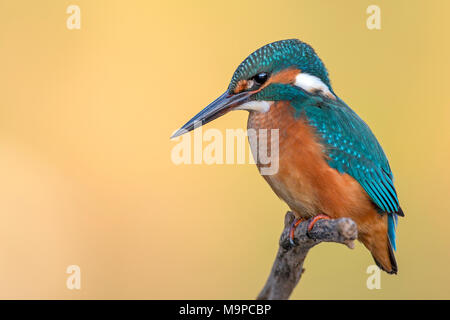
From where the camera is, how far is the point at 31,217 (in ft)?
14.0

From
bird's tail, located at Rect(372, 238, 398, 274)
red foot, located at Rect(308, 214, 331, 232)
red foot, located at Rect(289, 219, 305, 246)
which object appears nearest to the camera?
red foot, located at Rect(308, 214, 331, 232)

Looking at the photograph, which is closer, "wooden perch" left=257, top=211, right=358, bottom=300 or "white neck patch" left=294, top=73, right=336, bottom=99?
"wooden perch" left=257, top=211, right=358, bottom=300

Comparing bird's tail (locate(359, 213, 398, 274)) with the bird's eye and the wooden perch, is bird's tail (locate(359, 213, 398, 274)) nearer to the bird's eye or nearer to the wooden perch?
the wooden perch

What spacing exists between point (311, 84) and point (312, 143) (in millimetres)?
285

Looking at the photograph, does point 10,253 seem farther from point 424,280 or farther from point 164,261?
point 424,280

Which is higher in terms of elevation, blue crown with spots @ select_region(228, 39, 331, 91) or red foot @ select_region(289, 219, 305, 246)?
blue crown with spots @ select_region(228, 39, 331, 91)

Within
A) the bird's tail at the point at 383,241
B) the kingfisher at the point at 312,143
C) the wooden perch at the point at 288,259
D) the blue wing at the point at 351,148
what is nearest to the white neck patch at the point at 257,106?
the kingfisher at the point at 312,143

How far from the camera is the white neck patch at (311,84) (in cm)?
230

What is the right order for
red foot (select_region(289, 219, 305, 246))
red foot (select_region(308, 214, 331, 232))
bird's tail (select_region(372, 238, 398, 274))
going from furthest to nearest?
bird's tail (select_region(372, 238, 398, 274))
red foot (select_region(289, 219, 305, 246))
red foot (select_region(308, 214, 331, 232))

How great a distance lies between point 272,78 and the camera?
2277mm

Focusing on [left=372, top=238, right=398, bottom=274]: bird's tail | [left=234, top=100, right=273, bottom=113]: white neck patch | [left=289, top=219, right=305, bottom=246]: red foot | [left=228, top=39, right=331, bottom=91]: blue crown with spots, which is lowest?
[left=372, top=238, right=398, bottom=274]: bird's tail

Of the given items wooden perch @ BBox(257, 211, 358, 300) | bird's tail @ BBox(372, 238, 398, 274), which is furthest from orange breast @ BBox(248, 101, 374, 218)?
bird's tail @ BBox(372, 238, 398, 274)

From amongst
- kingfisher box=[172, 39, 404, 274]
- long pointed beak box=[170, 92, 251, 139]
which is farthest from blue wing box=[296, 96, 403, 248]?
long pointed beak box=[170, 92, 251, 139]

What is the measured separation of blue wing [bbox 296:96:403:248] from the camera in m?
2.20
